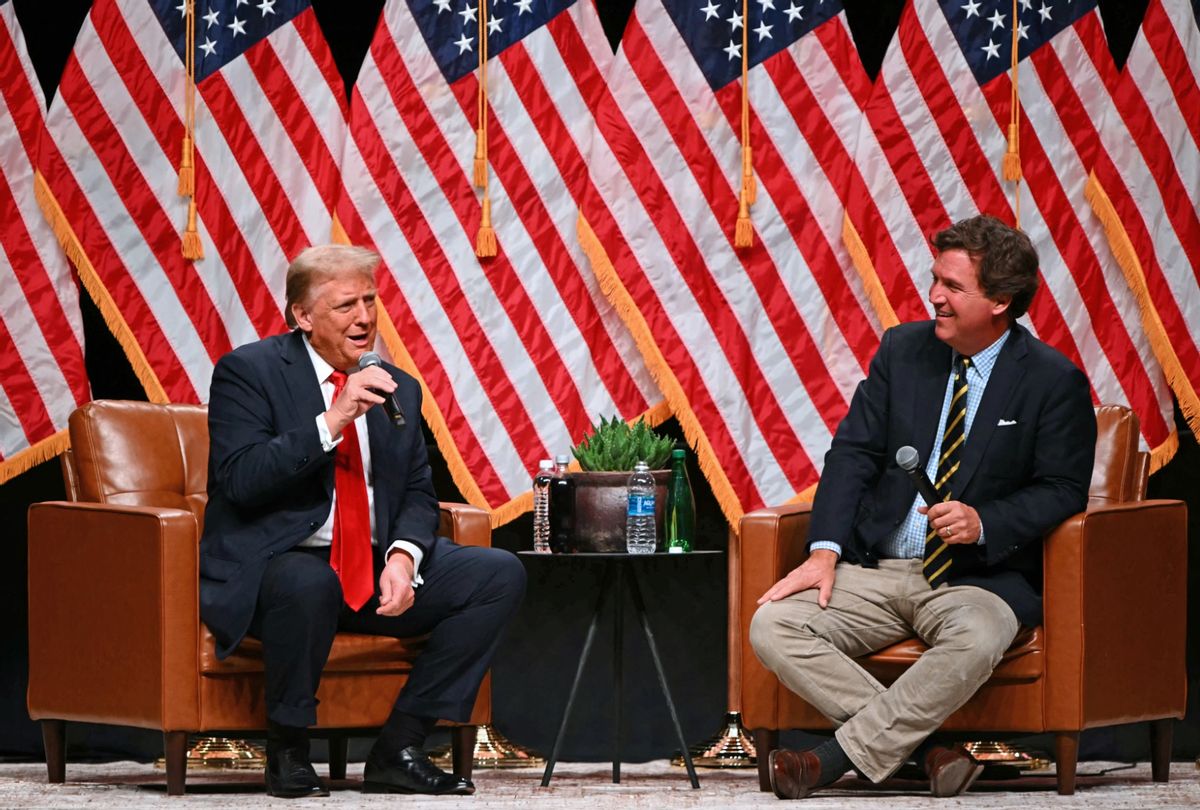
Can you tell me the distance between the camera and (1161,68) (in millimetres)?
4547

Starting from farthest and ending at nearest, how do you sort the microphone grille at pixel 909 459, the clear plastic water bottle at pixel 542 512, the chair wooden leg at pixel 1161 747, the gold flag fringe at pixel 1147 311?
1. the gold flag fringe at pixel 1147 311
2. the clear plastic water bottle at pixel 542 512
3. the chair wooden leg at pixel 1161 747
4. the microphone grille at pixel 909 459

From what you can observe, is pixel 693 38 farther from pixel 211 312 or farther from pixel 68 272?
pixel 68 272

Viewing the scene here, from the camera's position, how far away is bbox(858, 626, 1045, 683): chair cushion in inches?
141

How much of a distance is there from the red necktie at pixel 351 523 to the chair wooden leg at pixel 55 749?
0.85 metres

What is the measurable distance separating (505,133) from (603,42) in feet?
1.30

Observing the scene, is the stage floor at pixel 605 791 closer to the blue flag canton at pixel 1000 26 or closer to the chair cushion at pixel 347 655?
the chair cushion at pixel 347 655

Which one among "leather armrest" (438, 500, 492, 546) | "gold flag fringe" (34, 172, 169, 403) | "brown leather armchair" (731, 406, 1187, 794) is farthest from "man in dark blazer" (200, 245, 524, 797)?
"gold flag fringe" (34, 172, 169, 403)

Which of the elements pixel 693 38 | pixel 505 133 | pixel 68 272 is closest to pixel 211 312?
pixel 68 272

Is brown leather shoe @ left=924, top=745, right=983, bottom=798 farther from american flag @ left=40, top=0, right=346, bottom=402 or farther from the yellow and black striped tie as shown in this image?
american flag @ left=40, top=0, right=346, bottom=402

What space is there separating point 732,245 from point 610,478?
92cm

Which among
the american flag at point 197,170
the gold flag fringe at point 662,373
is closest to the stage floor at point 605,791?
the gold flag fringe at point 662,373

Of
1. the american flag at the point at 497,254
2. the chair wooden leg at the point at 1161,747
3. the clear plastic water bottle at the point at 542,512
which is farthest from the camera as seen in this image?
the american flag at the point at 497,254

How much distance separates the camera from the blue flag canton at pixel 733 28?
15.0ft

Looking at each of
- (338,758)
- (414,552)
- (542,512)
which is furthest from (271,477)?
(338,758)
